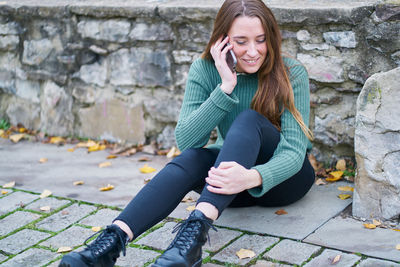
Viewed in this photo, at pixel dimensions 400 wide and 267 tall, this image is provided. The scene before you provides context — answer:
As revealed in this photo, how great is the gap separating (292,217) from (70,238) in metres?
1.09

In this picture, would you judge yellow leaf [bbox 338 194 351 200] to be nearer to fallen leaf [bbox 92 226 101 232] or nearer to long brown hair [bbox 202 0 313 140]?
long brown hair [bbox 202 0 313 140]

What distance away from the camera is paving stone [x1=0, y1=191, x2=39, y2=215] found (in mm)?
3307

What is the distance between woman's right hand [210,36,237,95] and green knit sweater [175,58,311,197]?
0.04 m

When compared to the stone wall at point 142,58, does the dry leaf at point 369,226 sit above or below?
below

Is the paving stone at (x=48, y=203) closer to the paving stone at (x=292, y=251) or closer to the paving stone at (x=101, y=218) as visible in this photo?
the paving stone at (x=101, y=218)

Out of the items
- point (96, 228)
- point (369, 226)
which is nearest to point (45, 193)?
point (96, 228)

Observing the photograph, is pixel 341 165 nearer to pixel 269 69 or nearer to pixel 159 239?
pixel 269 69

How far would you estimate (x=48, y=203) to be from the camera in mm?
3344

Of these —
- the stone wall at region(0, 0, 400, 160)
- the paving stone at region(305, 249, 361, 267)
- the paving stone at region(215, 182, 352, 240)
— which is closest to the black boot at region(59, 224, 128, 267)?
the paving stone at region(215, 182, 352, 240)

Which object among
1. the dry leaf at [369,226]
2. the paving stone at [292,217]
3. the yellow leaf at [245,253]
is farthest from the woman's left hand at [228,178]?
the dry leaf at [369,226]

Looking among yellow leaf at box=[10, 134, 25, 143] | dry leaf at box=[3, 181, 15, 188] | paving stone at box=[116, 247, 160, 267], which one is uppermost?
paving stone at box=[116, 247, 160, 267]

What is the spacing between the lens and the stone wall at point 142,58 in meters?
3.40

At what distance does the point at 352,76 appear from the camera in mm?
3428

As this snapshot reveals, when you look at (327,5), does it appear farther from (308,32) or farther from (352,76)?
(352,76)
